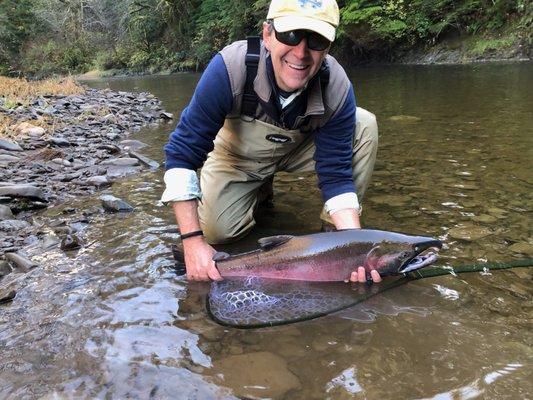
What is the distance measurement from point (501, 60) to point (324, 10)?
54.0 feet

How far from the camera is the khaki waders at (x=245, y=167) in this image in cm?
336

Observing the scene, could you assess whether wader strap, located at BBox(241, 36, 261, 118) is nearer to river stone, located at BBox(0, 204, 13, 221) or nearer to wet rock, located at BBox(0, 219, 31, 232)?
wet rock, located at BBox(0, 219, 31, 232)

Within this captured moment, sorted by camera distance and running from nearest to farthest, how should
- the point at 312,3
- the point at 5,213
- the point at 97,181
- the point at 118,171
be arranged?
1. the point at 312,3
2. the point at 5,213
3. the point at 97,181
4. the point at 118,171

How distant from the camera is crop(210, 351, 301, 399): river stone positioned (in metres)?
1.92

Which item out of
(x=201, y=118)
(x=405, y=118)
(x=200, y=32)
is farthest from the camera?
(x=200, y=32)

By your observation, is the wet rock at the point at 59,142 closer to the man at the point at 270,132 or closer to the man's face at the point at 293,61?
the man at the point at 270,132

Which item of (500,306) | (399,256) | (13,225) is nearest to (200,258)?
(399,256)

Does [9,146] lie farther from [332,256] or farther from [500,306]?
[500,306]

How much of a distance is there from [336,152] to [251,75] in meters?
0.75

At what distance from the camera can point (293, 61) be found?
2.62 metres

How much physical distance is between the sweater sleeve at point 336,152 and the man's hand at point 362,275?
2.05ft

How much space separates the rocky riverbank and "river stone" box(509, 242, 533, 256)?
9.48 ft

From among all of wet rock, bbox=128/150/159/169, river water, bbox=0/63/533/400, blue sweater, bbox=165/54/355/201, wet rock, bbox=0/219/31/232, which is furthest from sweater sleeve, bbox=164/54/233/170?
wet rock, bbox=128/150/159/169

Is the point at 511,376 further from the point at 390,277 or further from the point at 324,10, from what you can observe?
the point at 324,10
